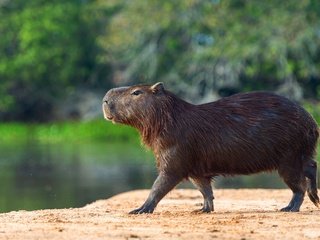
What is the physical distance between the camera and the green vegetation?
3288 centimetres

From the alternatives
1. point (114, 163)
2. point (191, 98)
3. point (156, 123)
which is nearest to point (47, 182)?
point (114, 163)

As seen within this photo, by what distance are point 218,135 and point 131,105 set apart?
0.84 meters

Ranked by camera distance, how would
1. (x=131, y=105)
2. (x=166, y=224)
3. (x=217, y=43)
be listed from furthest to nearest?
(x=217, y=43), (x=131, y=105), (x=166, y=224)

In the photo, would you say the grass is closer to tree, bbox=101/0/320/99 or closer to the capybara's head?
tree, bbox=101/0/320/99

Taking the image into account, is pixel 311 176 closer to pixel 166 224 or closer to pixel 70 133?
pixel 166 224

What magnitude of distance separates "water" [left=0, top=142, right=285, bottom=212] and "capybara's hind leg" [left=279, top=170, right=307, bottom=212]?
15.1ft

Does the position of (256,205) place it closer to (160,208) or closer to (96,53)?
(160,208)

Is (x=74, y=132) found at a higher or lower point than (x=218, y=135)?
higher

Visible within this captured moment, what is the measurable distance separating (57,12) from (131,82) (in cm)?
417

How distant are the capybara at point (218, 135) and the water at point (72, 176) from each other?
403cm

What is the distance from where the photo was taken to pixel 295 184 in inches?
375

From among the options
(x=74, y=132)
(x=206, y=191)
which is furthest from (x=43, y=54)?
(x=206, y=191)

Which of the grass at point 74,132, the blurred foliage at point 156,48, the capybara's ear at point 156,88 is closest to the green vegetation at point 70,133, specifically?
the grass at point 74,132

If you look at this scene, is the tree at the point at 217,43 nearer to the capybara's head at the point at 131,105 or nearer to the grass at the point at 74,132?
the grass at the point at 74,132
